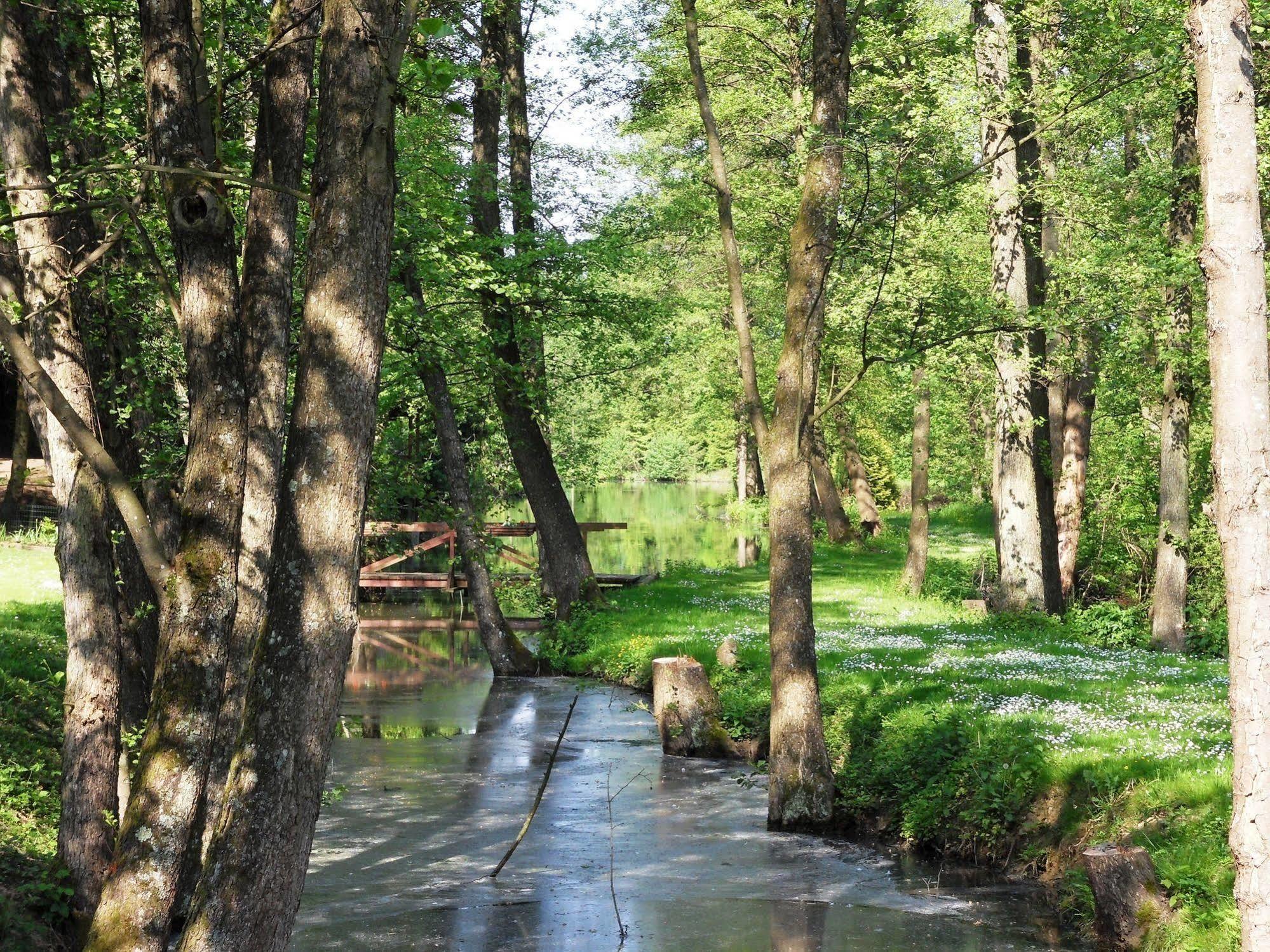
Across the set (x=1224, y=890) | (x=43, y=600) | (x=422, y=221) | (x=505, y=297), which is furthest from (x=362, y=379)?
(x=505, y=297)

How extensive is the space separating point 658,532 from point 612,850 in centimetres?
3999

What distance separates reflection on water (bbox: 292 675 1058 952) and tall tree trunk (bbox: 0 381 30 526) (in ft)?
38.0

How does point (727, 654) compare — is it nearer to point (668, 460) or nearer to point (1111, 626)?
point (1111, 626)

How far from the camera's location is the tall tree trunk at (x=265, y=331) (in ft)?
23.2

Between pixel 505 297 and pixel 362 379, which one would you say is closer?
pixel 362 379

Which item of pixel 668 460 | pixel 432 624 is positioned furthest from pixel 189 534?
pixel 668 460

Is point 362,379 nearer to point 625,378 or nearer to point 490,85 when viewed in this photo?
point 490,85

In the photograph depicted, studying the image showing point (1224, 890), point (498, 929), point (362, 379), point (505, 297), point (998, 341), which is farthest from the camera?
point (505, 297)

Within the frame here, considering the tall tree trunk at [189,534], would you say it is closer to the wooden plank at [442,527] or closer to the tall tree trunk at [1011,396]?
the tall tree trunk at [1011,396]

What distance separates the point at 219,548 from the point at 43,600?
11.2 metres

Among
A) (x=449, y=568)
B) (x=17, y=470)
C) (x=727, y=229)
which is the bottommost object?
(x=449, y=568)

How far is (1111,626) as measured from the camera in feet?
67.2

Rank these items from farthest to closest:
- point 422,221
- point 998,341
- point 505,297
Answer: point 505,297 < point 998,341 < point 422,221

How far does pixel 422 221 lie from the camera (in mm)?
15781
